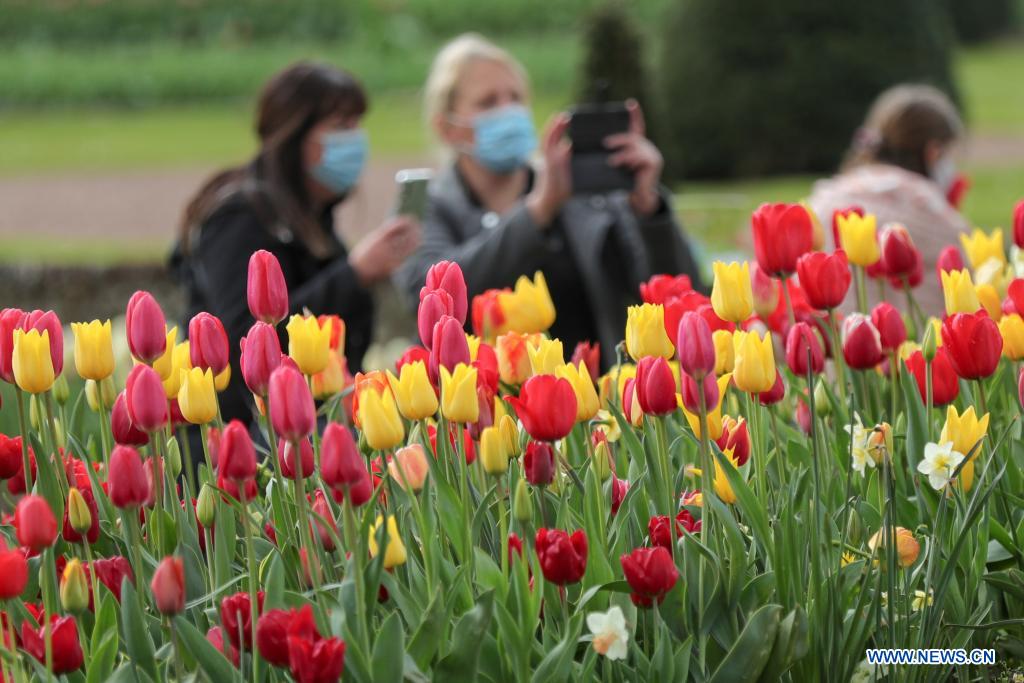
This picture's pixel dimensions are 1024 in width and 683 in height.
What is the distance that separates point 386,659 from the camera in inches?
56.6

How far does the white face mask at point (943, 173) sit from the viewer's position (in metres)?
5.02

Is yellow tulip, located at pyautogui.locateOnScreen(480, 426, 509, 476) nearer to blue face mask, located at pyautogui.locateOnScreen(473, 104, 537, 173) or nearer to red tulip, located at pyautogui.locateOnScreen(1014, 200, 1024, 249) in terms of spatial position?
red tulip, located at pyautogui.locateOnScreen(1014, 200, 1024, 249)

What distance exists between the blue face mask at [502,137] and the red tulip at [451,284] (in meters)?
2.26

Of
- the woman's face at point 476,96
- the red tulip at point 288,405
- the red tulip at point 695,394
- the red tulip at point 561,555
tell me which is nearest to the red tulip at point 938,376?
the red tulip at point 695,394

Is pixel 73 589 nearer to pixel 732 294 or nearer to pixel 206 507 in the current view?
pixel 206 507

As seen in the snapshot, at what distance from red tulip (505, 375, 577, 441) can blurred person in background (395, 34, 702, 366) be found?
203 centimetres

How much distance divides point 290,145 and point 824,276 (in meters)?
2.09

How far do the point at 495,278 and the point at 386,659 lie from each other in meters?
2.44

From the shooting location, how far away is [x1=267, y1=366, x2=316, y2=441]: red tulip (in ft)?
5.00

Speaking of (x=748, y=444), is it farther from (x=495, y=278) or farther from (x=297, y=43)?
(x=297, y=43)

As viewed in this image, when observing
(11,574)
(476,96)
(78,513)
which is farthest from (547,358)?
(476,96)

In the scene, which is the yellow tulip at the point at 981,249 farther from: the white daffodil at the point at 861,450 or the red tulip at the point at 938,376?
the white daffodil at the point at 861,450

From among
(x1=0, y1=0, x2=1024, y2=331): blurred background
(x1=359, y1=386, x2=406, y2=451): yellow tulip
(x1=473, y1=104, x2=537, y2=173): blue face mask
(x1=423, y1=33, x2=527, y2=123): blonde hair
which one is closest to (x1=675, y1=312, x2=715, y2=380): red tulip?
(x1=359, y1=386, x2=406, y2=451): yellow tulip

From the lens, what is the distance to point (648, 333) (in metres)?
1.86
